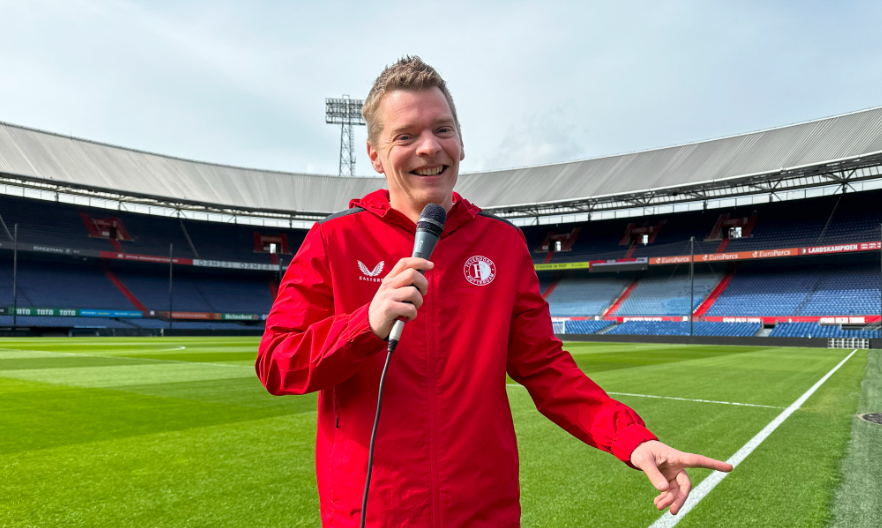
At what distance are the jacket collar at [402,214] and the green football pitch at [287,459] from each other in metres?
2.45

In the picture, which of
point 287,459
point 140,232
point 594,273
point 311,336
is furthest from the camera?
point 594,273

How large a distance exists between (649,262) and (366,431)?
44.5 meters

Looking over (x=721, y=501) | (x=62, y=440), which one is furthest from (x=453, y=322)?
(x=62, y=440)

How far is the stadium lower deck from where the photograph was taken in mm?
35375

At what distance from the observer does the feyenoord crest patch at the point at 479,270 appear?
1734mm

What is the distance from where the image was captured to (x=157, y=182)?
4188cm

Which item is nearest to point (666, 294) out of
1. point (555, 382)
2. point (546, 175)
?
point (546, 175)

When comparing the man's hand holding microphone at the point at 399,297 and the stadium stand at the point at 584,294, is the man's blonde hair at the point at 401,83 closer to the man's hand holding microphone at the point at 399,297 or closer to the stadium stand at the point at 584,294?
the man's hand holding microphone at the point at 399,297

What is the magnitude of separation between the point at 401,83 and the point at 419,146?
0.69ft

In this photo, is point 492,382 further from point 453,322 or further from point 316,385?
point 316,385

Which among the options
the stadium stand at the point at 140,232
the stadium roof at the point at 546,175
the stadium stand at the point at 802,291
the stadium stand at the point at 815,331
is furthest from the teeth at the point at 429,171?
the stadium stand at the point at 140,232

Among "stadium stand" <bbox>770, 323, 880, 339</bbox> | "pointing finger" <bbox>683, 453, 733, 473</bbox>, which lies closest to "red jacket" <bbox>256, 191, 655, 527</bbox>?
"pointing finger" <bbox>683, 453, 733, 473</bbox>

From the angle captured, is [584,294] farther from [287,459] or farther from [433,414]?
[433,414]

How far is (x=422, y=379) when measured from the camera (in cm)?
157
